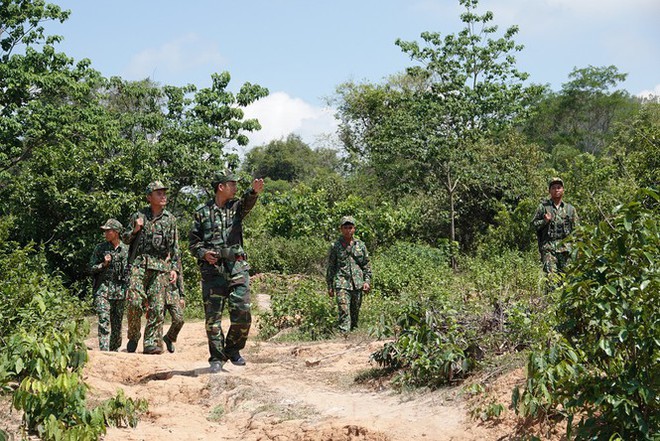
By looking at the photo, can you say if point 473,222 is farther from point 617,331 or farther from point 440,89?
point 617,331

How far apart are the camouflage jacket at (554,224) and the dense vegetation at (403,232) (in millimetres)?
412

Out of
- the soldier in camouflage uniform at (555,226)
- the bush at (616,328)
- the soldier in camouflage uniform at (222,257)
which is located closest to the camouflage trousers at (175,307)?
the soldier in camouflage uniform at (222,257)

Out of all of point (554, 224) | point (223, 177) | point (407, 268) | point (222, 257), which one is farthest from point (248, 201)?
point (407, 268)

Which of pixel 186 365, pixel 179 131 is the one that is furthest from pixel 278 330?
pixel 179 131

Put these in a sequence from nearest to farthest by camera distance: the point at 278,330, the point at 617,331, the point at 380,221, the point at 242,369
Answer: the point at 617,331 < the point at 242,369 < the point at 278,330 < the point at 380,221

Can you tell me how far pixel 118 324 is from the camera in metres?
10.8

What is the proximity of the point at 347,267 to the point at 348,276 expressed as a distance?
0.12m

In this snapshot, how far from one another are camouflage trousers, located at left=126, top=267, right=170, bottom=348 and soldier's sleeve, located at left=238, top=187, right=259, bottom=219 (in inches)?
72.0

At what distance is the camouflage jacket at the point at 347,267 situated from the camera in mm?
11297

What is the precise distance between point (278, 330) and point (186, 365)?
3.50 metres

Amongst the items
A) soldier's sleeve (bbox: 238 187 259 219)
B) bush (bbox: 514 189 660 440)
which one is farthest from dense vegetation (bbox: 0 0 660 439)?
soldier's sleeve (bbox: 238 187 259 219)

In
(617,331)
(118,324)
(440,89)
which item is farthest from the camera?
(440,89)

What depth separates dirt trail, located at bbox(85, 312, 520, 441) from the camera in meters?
6.25

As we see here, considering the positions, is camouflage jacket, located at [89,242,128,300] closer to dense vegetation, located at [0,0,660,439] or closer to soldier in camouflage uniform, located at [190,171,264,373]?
dense vegetation, located at [0,0,660,439]
